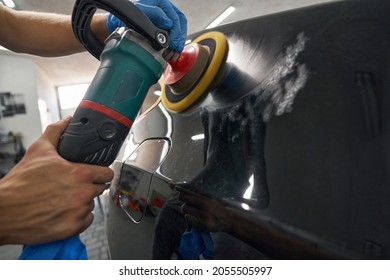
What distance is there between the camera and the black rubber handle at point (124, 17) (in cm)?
39

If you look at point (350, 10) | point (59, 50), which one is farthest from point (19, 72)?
point (350, 10)

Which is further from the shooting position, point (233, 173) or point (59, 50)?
point (59, 50)

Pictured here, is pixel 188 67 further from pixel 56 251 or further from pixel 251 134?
pixel 56 251

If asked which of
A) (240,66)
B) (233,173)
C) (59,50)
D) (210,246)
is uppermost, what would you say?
(59,50)

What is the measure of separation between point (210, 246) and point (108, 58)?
0.37 metres

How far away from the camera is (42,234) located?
433mm

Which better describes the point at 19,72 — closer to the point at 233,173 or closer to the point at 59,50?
the point at 59,50

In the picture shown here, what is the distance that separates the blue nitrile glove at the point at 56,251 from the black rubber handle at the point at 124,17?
0.39 meters

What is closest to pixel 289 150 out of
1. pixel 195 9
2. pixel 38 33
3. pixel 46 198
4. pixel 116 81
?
pixel 116 81

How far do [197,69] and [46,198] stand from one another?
373mm

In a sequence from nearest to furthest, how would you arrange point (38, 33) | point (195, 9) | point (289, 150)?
1. point (289, 150)
2. point (38, 33)
3. point (195, 9)

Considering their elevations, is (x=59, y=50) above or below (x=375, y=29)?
above

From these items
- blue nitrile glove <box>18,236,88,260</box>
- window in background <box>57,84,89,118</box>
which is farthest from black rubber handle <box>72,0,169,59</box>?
window in background <box>57,84,89,118</box>

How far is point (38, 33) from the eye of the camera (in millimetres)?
895
